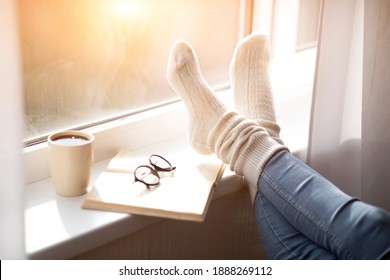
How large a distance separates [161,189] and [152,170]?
0.06 metres

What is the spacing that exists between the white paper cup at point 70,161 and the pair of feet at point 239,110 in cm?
27

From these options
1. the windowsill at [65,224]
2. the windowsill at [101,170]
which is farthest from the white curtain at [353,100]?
the windowsill at [65,224]

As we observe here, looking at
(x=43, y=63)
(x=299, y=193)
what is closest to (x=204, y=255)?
(x=299, y=193)

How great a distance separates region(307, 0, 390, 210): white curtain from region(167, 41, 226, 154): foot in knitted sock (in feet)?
0.75

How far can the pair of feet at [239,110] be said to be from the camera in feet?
3.78

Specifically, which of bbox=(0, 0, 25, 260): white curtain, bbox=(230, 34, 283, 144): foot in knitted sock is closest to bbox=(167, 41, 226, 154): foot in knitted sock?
bbox=(230, 34, 283, 144): foot in knitted sock

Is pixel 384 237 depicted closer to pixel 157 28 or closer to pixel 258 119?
pixel 258 119

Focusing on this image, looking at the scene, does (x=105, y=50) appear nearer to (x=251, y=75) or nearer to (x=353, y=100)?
(x=251, y=75)

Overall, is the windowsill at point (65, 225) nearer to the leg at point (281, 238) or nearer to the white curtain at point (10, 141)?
the white curtain at point (10, 141)

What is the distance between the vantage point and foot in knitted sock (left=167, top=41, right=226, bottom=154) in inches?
49.2

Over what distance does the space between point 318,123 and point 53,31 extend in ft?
1.93

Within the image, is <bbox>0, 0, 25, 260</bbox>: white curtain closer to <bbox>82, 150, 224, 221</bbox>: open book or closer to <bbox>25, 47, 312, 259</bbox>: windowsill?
<bbox>25, 47, 312, 259</bbox>: windowsill

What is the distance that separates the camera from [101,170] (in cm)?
123
